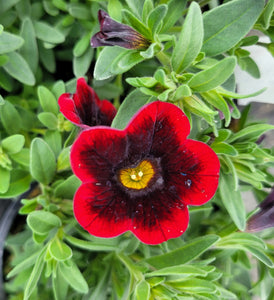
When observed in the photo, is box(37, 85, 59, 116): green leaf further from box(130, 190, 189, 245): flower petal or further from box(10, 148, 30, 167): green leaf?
box(130, 190, 189, 245): flower petal

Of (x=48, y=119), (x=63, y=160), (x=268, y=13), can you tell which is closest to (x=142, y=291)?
(x=63, y=160)

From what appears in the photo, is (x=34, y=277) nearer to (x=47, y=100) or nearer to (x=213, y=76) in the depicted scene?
(x=47, y=100)

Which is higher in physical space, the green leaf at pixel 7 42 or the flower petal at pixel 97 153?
the green leaf at pixel 7 42

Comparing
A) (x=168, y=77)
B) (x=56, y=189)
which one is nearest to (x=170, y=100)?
(x=168, y=77)

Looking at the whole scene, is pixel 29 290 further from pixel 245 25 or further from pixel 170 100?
pixel 245 25

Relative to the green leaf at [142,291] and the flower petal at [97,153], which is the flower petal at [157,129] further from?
the green leaf at [142,291]

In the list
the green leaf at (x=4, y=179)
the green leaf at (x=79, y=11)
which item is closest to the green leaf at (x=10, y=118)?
the green leaf at (x=4, y=179)
